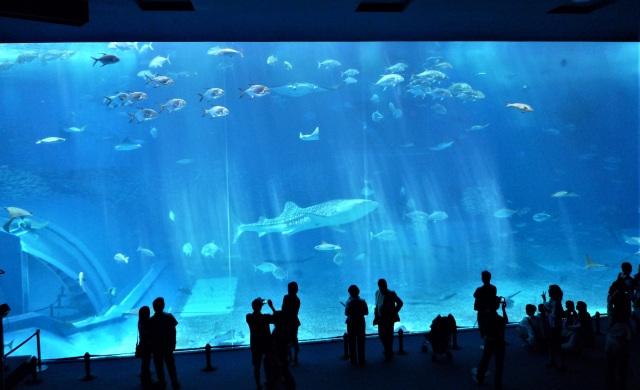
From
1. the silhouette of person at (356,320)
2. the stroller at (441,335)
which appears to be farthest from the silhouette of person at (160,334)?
the stroller at (441,335)

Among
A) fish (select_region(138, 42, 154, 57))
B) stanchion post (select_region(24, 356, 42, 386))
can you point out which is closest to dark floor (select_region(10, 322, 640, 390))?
stanchion post (select_region(24, 356, 42, 386))

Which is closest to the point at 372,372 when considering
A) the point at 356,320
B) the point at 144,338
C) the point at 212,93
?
the point at 356,320

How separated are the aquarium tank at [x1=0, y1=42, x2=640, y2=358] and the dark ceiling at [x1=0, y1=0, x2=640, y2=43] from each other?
6.28ft

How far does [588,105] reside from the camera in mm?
19688

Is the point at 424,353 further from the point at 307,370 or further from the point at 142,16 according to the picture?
the point at 142,16

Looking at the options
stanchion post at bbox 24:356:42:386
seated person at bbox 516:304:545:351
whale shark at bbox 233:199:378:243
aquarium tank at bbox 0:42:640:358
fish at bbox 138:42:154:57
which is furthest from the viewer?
fish at bbox 138:42:154:57

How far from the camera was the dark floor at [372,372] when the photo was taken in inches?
155

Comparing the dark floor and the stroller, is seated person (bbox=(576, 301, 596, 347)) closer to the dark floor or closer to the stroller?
the dark floor

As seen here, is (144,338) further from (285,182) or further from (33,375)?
(285,182)

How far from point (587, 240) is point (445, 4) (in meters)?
24.9

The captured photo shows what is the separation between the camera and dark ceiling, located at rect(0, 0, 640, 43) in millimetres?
4734

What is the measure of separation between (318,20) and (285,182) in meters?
14.2

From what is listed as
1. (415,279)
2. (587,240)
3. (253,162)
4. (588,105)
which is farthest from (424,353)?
(587,240)

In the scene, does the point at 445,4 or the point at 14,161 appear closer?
the point at 445,4
